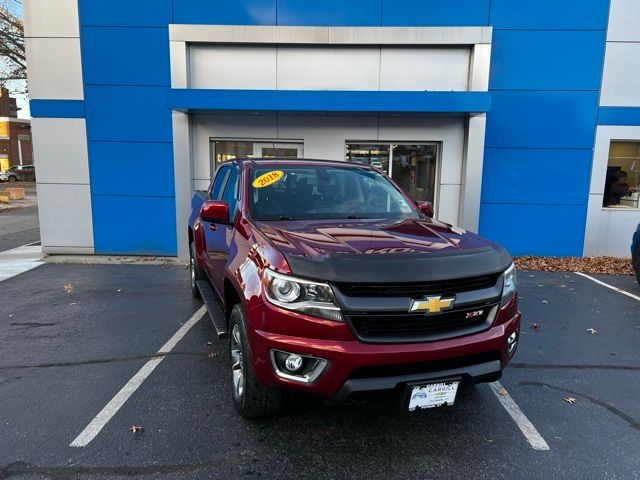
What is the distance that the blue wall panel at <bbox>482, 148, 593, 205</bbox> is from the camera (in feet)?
29.8

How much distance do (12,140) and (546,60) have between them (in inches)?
2761

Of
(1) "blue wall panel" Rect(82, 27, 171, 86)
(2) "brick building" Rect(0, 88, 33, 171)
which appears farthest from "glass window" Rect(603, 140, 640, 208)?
(2) "brick building" Rect(0, 88, 33, 171)

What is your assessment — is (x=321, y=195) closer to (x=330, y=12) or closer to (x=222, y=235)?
(x=222, y=235)

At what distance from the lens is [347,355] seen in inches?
99.7

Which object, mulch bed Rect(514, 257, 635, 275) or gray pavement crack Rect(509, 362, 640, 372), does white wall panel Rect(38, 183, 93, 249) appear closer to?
gray pavement crack Rect(509, 362, 640, 372)

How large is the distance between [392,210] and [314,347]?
6.34 feet

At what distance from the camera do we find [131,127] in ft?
29.5

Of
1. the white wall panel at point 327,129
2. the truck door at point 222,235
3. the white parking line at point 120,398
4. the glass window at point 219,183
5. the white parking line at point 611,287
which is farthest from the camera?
the white wall panel at point 327,129

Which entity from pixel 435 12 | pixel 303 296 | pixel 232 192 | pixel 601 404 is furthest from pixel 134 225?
pixel 601 404

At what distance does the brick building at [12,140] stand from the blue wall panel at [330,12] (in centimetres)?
6335

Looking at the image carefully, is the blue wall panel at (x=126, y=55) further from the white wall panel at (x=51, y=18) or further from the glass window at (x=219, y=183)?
the glass window at (x=219, y=183)

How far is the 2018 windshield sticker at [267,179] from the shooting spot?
402 centimetres

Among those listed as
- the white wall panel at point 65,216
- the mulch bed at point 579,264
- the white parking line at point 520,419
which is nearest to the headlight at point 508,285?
the white parking line at point 520,419

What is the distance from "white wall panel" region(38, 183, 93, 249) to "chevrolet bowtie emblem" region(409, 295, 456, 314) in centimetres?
855
